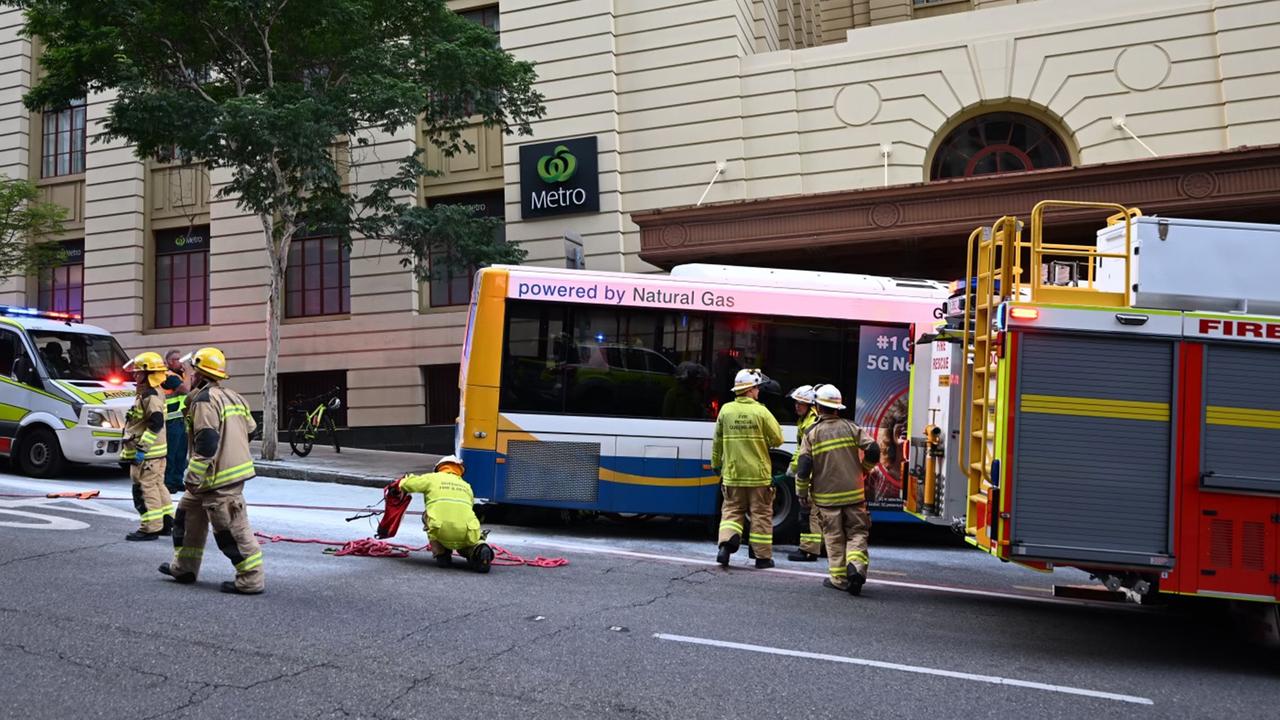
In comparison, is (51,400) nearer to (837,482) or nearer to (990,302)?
(837,482)

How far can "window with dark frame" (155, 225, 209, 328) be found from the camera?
23.3 meters

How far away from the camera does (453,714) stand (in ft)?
16.0

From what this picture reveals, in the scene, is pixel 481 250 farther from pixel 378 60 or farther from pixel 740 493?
pixel 740 493

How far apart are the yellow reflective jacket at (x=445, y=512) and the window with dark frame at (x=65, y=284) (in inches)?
782

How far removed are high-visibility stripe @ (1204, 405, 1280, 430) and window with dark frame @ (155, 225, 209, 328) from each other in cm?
2154

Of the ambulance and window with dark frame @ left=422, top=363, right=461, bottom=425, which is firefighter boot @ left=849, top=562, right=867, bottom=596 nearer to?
the ambulance

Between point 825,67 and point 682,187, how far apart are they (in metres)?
3.42

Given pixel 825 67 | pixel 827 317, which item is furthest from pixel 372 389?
pixel 827 317

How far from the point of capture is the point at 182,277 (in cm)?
2358

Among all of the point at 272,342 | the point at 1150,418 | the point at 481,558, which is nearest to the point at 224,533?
the point at 481,558

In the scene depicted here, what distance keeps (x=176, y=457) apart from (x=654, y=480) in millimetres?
5832

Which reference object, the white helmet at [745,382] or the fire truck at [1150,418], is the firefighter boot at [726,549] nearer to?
the white helmet at [745,382]

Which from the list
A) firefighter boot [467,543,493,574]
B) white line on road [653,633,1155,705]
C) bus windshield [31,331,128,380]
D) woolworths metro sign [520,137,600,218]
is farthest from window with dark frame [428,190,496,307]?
white line on road [653,633,1155,705]

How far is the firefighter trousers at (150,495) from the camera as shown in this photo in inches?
368
